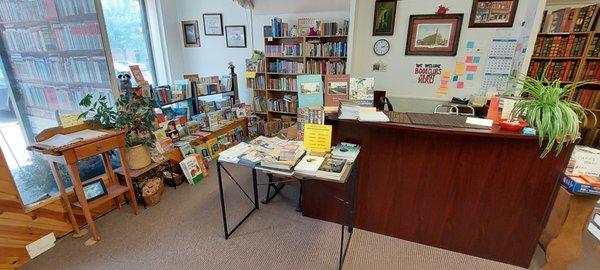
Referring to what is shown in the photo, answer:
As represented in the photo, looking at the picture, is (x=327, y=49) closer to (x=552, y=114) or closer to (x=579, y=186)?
(x=552, y=114)

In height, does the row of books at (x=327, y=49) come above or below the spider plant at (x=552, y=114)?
above

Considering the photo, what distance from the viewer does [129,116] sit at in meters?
2.32

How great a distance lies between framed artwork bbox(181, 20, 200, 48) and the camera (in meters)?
4.66

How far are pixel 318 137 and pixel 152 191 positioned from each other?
1.81 meters

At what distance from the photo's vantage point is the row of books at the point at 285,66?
410cm

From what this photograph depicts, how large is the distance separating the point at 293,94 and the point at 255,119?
0.80 m

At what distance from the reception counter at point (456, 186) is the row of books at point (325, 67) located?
2.10 m

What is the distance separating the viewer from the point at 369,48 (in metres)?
3.73

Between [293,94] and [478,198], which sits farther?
[293,94]

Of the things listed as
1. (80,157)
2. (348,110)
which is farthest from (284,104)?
(80,157)

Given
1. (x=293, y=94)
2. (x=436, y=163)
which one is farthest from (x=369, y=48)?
(x=436, y=163)

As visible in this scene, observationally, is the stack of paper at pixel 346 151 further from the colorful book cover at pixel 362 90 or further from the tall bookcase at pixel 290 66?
the tall bookcase at pixel 290 66

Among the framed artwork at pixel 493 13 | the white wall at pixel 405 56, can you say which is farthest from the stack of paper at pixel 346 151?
the framed artwork at pixel 493 13

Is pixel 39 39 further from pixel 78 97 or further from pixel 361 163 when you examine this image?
pixel 361 163
